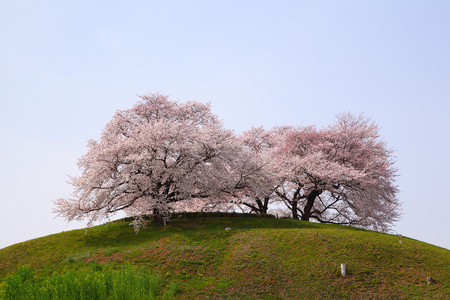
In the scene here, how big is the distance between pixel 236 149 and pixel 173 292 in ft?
52.2

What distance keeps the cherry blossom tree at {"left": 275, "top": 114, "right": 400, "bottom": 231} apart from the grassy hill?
393 inches

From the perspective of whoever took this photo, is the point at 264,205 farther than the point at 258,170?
Yes

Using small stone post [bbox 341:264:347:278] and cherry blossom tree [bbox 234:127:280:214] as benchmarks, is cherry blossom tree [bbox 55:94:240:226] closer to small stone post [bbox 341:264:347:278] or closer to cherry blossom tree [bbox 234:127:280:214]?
cherry blossom tree [bbox 234:127:280:214]

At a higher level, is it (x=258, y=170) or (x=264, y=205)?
(x=258, y=170)

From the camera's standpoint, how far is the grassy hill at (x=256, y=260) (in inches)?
845

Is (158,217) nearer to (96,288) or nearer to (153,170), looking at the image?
(153,170)

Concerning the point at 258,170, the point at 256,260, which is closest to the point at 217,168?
the point at 258,170

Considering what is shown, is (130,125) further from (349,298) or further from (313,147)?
(349,298)

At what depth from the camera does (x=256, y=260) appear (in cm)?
2370

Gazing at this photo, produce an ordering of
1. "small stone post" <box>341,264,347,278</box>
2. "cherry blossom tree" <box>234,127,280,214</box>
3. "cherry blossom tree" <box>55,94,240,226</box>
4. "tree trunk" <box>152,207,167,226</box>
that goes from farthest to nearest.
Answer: "cherry blossom tree" <box>234,127,280,214</box> → "tree trunk" <box>152,207,167,226</box> → "cherry blossom tree" <box>55,94,240,226</box> → "small stone post" <box>341,264,347,278</box>

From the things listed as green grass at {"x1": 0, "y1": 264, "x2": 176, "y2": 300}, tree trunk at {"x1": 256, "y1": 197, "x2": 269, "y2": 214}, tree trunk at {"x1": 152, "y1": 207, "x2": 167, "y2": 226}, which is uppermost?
tree trunk at {"x1": 256, "y1": 197, "x2": 269, "y2": 214}

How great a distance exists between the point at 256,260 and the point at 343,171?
1812 cm

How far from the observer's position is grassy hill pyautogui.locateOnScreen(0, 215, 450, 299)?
21469 millimetres

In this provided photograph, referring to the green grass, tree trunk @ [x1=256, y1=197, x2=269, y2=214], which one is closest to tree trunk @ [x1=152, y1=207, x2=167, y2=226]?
the green grass
